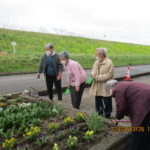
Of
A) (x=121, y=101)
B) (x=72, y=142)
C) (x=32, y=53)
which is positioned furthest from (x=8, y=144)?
(x=32, y=53)

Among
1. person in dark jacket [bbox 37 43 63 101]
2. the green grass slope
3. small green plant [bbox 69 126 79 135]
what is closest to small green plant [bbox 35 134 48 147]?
small green plant [bbox 69 126 79 135]

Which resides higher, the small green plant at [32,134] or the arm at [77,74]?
the arm at [77,74]

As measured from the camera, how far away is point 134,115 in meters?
2.74

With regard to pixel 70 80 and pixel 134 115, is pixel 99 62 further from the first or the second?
pixel 134 115

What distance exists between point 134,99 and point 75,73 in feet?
7.22

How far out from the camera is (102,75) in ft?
14.6

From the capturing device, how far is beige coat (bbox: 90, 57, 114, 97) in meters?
4.40

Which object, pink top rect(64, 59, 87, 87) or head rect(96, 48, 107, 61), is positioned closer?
head rect(96, 48, 107, 61)

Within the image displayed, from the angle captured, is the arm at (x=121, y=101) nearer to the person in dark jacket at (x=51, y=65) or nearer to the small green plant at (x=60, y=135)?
the small green plant at (x=60, y=135)

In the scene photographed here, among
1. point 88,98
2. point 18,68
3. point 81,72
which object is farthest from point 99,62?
point 18,68

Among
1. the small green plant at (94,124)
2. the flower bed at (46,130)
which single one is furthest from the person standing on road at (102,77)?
the small green plant at (94,124)

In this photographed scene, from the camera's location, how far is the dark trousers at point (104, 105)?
4.67 m

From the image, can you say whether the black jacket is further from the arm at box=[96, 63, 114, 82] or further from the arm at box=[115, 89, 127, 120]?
the arm at box=[115, 89, 127, 120]

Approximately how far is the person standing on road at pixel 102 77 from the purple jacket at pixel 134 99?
1.65m
